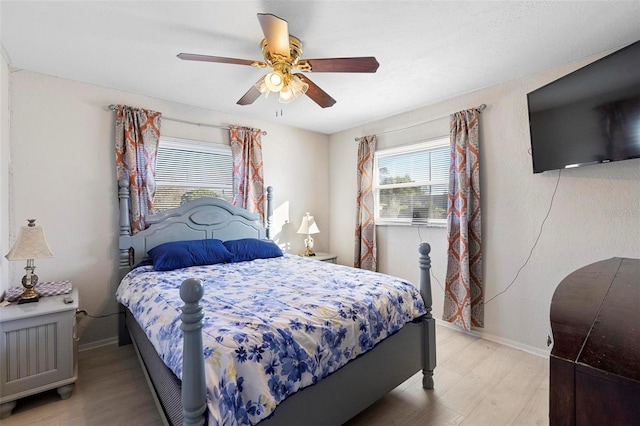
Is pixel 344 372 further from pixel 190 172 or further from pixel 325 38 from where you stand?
pixel 190 172

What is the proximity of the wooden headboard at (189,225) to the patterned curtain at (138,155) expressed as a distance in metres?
0.09

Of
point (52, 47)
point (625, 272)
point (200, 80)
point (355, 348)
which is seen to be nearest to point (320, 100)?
point (200, 80)

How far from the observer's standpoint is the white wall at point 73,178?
2.50 metres

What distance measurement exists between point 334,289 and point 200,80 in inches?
91.4

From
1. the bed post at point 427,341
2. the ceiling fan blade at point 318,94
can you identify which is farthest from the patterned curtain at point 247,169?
the bed post at point 427,341

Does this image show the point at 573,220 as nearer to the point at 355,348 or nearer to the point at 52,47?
the point at 355,348

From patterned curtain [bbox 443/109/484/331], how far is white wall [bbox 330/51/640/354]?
9 centimetres

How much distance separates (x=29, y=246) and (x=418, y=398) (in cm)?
295

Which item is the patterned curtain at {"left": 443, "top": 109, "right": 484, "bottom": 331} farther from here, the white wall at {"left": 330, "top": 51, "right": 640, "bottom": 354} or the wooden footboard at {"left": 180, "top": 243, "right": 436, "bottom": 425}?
the wooden footboard at {"left": 180, "top": 243, "right": 436, "bottom": 425}

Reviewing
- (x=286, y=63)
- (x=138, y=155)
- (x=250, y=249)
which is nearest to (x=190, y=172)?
(x=138, y=155)

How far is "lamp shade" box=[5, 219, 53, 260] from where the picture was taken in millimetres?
1993

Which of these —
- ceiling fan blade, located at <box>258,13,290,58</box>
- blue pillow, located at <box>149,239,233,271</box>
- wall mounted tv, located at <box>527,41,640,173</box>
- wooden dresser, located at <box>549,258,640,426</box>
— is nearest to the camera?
wooden dresser, located at <box>549,258,640,426</box>

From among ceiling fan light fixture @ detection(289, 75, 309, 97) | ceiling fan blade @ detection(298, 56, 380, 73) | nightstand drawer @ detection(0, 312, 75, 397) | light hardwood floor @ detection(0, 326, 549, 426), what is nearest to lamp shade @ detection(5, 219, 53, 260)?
nightstand drawer @ detection(0, 312, 75, 397)

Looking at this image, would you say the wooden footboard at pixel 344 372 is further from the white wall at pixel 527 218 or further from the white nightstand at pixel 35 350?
the white nightstand at pixel 35 350
